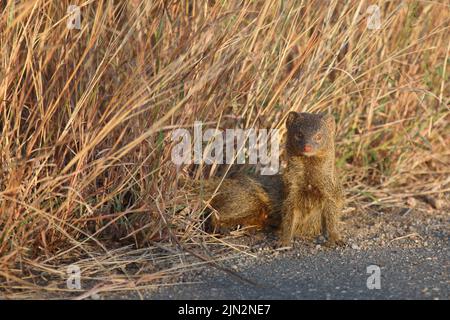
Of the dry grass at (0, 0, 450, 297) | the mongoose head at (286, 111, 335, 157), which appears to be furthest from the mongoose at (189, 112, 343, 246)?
the dry grass at (0, 0, 450, 297)

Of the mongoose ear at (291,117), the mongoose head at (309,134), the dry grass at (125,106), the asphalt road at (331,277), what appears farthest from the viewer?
the mongoose ear at (291,117)

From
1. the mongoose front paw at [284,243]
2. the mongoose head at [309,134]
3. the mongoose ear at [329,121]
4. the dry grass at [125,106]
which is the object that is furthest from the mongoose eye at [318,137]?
the mongoose front paw at [284,243]

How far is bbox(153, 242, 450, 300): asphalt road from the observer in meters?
2.85

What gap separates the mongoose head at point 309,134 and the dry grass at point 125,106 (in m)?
0.25

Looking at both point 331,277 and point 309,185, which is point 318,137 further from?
point 331,277

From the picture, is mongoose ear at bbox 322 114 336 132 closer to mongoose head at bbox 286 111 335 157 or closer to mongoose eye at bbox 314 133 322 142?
mongoose head at bbox 286 111 335 157

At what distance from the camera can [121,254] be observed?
3.16 meters

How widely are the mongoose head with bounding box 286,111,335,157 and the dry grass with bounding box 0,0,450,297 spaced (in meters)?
0.25

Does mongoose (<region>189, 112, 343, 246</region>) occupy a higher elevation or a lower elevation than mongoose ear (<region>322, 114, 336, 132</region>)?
lower

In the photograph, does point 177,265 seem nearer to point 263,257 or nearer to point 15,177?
point 263,257

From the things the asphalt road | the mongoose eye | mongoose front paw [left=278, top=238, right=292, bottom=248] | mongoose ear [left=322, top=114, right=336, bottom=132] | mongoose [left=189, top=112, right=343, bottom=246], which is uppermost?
mongoose ear [left=322, top=114, right=336, bottom=132]

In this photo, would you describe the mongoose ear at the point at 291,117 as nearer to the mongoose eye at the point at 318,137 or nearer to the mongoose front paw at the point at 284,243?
the mongoose eye at the point at 318,137

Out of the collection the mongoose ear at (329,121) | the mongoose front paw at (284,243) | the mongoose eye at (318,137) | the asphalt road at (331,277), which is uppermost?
the mongoose ear at (329,121)

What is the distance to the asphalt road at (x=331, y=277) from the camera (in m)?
2.85
